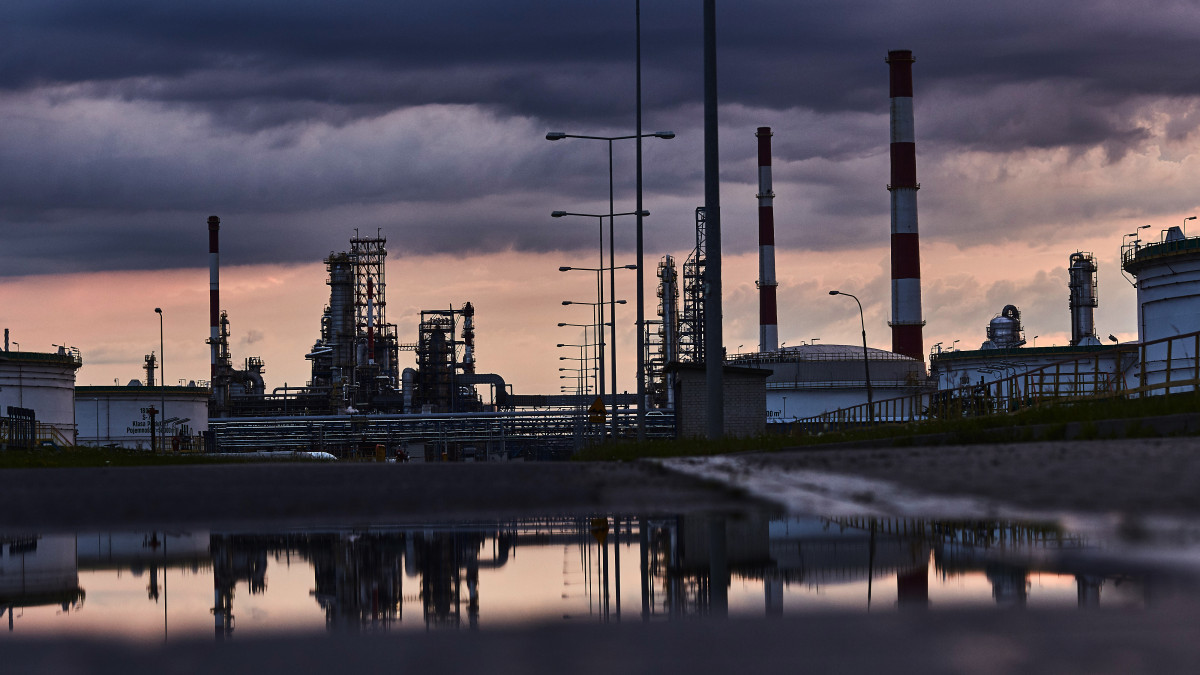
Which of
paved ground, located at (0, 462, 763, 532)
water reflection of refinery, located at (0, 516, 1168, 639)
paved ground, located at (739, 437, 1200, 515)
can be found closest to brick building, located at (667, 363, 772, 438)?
paved ground, located at (739, 437, 1200, 515)

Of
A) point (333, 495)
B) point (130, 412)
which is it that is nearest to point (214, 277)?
point (130, 412)

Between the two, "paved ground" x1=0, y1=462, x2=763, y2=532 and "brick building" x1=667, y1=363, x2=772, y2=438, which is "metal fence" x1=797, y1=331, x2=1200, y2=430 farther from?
"paved ground" x1=0, y1=462, x2=763, y2=532

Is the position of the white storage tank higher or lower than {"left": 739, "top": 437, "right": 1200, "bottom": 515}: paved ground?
lower

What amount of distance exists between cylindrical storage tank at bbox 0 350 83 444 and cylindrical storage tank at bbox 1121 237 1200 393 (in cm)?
5570

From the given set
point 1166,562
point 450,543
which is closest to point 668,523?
point 450,543

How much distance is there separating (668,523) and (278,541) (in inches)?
64.2

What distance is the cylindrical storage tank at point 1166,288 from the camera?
55750mm

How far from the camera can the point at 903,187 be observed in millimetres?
74625

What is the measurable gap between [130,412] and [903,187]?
54.3 metres

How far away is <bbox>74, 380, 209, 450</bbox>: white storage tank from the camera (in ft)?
291

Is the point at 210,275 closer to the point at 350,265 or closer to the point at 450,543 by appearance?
the point at 350,265

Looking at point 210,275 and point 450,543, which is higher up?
point 210,275

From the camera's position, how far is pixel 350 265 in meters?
98.1

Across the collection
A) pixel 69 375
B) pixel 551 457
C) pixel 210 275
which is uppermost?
pixel 210 275
